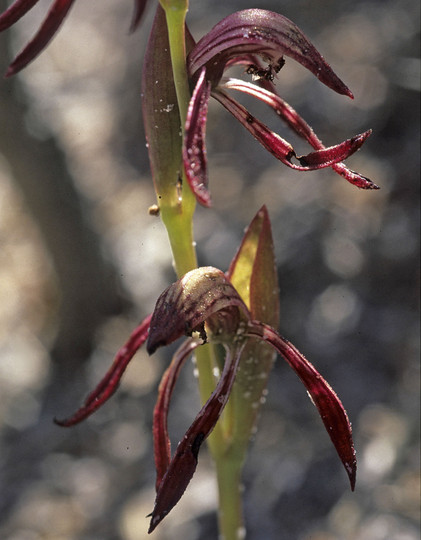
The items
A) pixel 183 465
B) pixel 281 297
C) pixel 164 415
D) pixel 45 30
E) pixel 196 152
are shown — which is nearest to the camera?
pixel 196 152

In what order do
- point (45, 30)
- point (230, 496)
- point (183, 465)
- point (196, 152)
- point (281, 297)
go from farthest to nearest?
point (281, 297), point (230, 496), point (45, 30), point (183, 465), point (196, 152)

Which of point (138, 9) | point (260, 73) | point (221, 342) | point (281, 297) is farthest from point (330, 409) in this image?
point (281, 297)

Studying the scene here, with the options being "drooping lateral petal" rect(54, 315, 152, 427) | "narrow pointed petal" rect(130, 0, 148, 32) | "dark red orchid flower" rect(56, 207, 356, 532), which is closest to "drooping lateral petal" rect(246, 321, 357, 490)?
"dark red orchid flower" rect(56, 207, 356, 532)

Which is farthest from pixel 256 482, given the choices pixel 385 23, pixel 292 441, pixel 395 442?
pixel 385 23

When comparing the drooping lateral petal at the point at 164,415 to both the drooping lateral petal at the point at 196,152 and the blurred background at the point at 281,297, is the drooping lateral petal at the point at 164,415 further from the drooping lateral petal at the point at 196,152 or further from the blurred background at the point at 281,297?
the blurred background at the point at 281,297

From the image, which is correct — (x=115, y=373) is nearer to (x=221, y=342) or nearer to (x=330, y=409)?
(x=221, y=342)

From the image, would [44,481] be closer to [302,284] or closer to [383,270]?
[302,284]

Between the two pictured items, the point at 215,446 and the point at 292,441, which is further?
the point at 292,441
